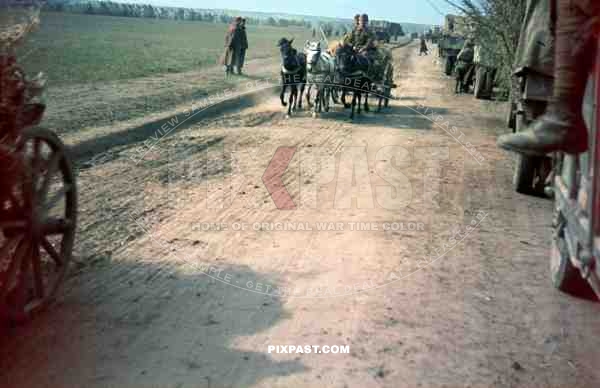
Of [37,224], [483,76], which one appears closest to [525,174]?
[37,224]

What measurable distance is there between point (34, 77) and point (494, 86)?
17203 millimetres

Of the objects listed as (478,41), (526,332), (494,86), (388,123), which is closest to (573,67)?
(526,332)

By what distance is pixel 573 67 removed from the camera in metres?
3.74

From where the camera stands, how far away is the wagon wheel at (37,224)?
3.89 meters

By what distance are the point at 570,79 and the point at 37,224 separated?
3.52 metres

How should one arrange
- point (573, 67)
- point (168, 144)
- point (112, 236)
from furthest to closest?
point (168, 144), point (112, 236), point (573, 67)

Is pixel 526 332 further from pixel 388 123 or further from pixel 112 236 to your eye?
pixel 388 123

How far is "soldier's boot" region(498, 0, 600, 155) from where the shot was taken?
12.1 feet

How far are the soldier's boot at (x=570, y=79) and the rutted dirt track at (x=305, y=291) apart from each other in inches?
57.0

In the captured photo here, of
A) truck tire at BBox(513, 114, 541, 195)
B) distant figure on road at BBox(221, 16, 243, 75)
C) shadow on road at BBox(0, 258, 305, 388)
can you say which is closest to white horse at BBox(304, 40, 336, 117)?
truck tire at BBox(513, 114, 541, 195)

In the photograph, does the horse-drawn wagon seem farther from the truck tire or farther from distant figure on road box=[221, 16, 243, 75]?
distant figure on road box=[221, 16, 243, 75]

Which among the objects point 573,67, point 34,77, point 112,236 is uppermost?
point 573,67

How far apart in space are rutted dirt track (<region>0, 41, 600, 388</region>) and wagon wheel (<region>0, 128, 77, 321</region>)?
0.22 m

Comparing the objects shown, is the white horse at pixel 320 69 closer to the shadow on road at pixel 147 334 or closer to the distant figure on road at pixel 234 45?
the distant figure on road at pixel 234 45
